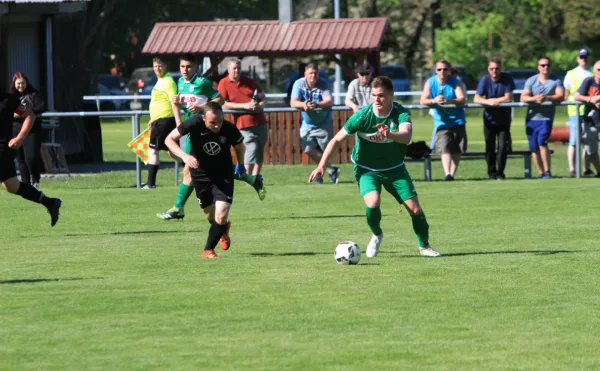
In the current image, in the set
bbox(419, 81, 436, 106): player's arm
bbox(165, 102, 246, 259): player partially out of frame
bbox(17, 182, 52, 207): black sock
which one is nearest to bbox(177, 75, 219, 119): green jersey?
bbox(17, 182, 52, 207): black sock

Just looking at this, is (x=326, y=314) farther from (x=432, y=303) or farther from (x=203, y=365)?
(x=203, y=365)

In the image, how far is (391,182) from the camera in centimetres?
1166

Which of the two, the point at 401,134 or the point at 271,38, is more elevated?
the point at 271,38

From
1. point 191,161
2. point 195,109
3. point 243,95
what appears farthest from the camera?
point 243,95

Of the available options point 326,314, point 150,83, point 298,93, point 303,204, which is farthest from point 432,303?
point 150,83

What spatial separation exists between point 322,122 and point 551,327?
41.3 feet

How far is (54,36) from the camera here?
26.3m

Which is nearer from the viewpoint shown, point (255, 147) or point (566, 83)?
point (255, 147)

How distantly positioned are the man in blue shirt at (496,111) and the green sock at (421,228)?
863 cm

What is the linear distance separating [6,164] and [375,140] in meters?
4.48

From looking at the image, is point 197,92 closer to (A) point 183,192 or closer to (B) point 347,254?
(A) point 183,192

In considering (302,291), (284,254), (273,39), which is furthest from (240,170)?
(273,39)

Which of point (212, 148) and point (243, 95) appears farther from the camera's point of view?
point (243, 95)

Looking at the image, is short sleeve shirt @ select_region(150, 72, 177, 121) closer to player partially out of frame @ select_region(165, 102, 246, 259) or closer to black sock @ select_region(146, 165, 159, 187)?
→ black sock @ select_region(146, 165, 159, 187)
